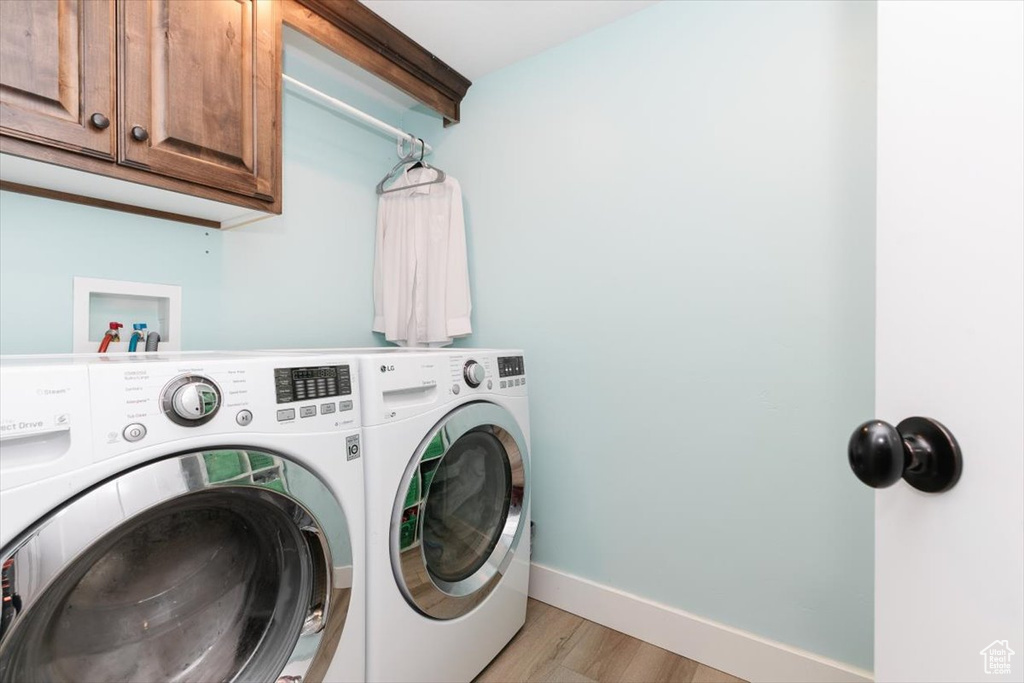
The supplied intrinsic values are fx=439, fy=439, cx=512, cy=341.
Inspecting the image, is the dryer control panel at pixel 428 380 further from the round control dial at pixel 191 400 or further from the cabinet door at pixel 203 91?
the cabinet door at pixel 203 91

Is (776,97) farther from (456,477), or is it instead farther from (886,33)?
(456,477)

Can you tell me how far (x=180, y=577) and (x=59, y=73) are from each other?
3.35 feet

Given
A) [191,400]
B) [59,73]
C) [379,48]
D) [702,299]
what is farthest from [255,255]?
[702,299]

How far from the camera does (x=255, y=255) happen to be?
1.59m

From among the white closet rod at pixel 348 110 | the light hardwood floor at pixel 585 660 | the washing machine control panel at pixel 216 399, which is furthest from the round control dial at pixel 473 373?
the white closet rod at pixel 348 110

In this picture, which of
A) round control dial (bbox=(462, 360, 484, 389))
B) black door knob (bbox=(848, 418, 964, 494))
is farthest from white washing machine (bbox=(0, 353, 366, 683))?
black door knob (bbox=(848, 418, 964, 494))

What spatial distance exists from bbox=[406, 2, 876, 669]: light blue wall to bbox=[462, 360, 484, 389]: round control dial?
52 centimetres

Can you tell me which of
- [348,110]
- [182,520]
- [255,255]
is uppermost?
[348,110]

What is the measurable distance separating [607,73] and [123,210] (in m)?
1.61

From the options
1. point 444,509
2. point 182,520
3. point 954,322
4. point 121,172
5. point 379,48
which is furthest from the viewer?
point 379,48

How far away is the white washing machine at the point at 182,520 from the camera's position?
0.57m

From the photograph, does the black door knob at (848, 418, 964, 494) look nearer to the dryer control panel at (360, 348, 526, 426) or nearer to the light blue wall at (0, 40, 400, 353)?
the dryer control panel at (360, 348, 526, 426)

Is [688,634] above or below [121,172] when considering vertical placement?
below

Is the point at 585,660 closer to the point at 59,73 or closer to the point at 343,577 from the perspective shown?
the point at 343,577
